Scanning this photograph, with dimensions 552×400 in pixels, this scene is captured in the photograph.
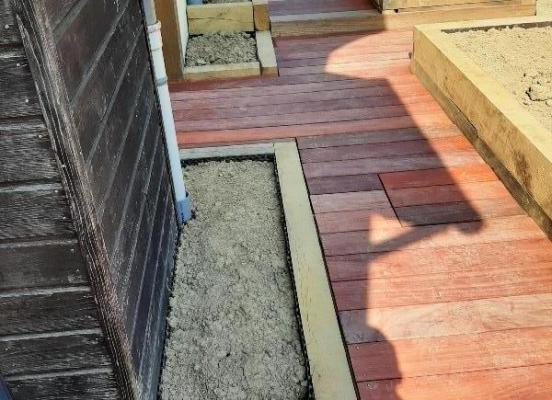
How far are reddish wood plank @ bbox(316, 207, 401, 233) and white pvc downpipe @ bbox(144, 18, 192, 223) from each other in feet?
2.20

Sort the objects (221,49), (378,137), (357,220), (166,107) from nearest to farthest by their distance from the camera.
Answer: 1. (166,107)
2. (357,220)
3. (378,137)
4. (221,49)

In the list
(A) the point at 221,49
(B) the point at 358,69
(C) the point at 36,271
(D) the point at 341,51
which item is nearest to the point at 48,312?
(C) the point at 36,271

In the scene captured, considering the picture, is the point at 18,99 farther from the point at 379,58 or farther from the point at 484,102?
the point at 379,58

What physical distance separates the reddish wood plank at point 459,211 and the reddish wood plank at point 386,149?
1.85 feet

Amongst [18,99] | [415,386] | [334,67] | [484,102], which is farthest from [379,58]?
[18,99]

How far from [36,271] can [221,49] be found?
3865 mm

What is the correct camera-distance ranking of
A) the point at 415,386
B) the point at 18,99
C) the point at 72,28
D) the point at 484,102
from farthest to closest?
the point at 484,102
the point at 415,386
the point at 72,28
the point at 18,99

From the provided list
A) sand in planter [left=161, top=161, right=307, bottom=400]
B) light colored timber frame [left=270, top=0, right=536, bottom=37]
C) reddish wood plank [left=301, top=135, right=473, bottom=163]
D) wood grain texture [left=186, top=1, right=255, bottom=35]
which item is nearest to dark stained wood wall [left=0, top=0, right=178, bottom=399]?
sand in planter [left=161, top=161, right=307, bottom=400]

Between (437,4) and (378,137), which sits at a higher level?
(437,4)

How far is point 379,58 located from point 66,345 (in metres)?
3.88

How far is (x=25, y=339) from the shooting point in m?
1.37

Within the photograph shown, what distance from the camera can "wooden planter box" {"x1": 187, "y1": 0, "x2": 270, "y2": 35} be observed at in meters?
5.05

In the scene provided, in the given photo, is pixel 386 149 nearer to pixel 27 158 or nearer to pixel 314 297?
pixel 314 297

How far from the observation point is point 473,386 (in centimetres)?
185
